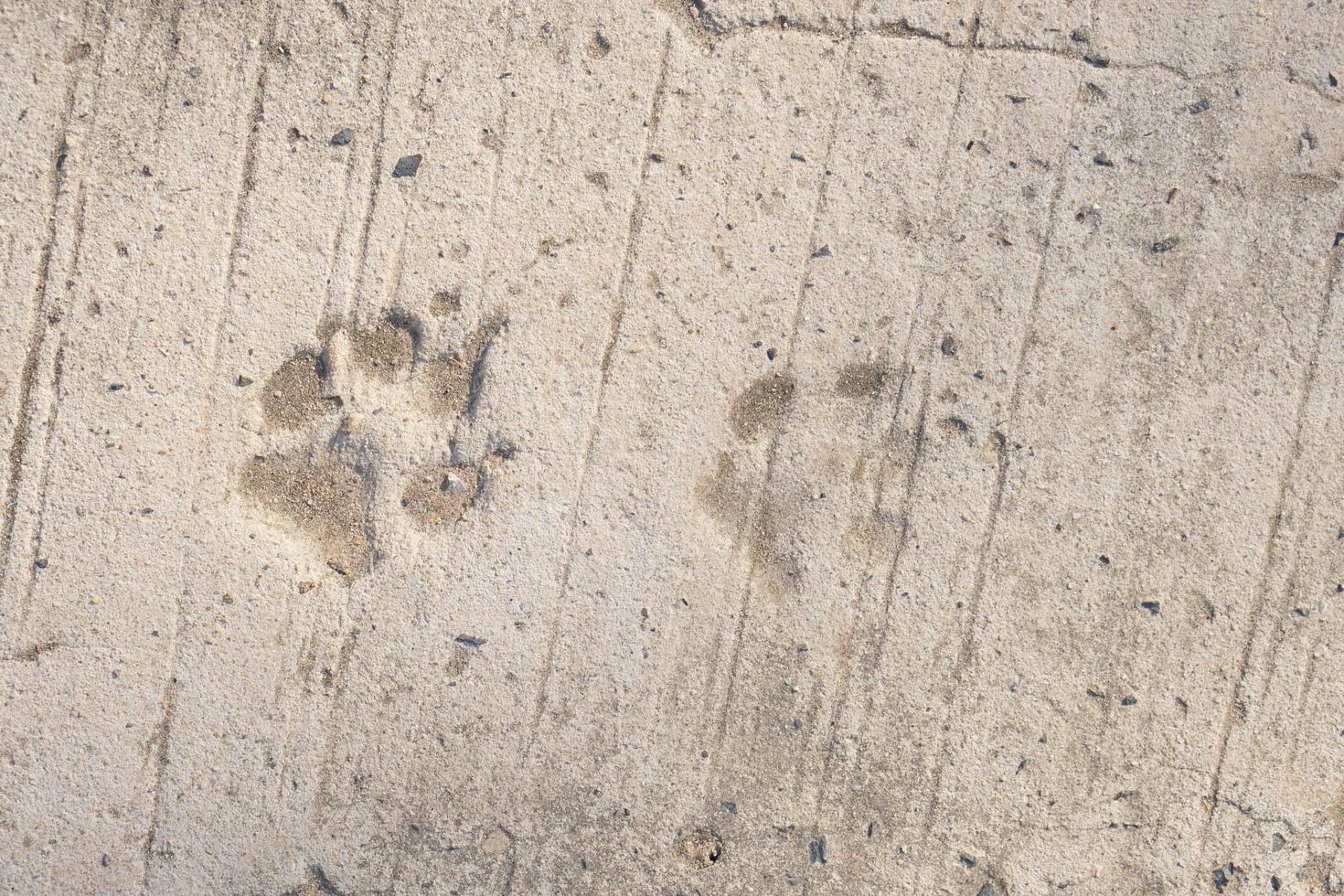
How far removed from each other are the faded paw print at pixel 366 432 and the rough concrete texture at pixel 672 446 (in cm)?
1

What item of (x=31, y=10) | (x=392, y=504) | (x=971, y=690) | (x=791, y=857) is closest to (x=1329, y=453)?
(x=971, y=690)

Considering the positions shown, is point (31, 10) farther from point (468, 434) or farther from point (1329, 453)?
point (1329, 453)

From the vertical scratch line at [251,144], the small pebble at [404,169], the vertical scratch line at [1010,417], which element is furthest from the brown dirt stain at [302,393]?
the vertical scratch line at [1010,417]

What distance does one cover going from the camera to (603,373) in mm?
2283

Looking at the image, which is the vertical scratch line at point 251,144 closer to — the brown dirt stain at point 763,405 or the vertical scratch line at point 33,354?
the vertical scratch line at point 33,354

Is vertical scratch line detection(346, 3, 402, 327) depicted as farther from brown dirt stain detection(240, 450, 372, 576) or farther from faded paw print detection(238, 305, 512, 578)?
brown dirt stain detection(240, 450, 372, 576)

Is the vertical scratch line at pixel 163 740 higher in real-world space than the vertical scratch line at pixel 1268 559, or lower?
lower

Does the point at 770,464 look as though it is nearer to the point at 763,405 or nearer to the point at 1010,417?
the point at 763,405

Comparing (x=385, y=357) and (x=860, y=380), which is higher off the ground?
(x=860, y=380)

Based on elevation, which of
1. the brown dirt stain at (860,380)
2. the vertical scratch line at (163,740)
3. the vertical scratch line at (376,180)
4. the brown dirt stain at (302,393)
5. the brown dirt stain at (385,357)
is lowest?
the vertical scratch line at (163,740)

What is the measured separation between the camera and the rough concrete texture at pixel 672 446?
7.36ft

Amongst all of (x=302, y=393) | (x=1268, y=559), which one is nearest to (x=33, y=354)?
(x=302, y=393)

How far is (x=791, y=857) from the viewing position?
2.29 m

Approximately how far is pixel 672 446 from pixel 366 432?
772 millimetres
